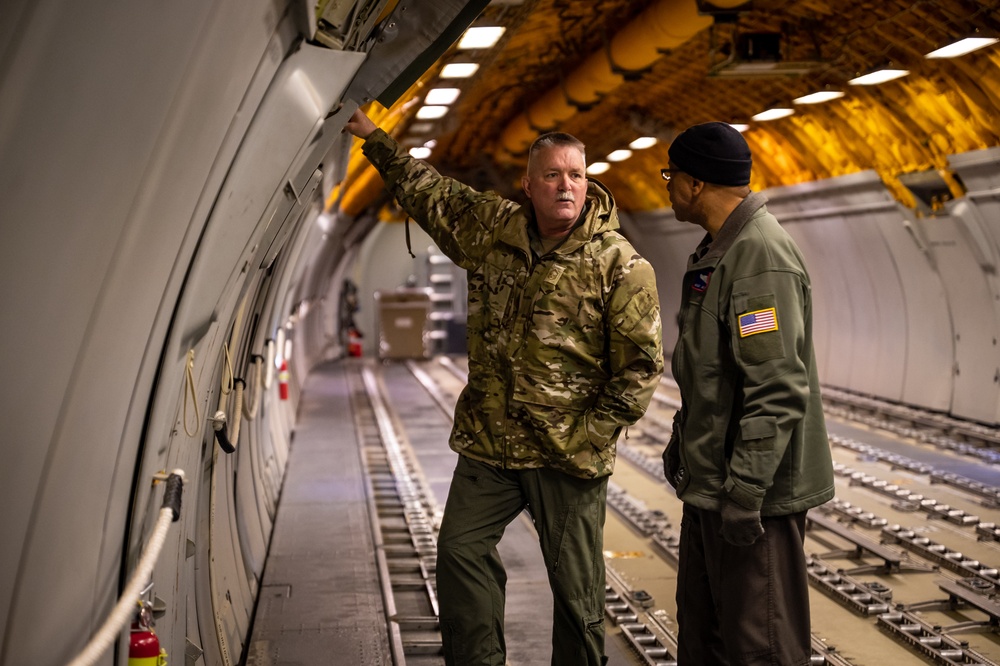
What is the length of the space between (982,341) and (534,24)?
6.26 m

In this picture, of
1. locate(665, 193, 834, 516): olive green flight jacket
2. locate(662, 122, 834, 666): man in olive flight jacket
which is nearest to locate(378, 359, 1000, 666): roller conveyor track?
locate(662, 122, 834, 666): man in olive flight jacket

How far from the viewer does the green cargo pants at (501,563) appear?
413cm

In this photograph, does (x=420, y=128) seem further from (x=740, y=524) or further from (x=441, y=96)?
(x=740, y=524)

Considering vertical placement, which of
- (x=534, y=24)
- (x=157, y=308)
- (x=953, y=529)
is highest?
(x=534, y=24)

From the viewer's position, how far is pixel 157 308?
8.43 feet

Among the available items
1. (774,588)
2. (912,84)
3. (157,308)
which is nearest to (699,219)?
(774,588)

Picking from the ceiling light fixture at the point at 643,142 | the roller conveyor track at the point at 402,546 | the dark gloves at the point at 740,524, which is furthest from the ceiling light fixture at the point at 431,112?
the dark gloves at the point at 740,524

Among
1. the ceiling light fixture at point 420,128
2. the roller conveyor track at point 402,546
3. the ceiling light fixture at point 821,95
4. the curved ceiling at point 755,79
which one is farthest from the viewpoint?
the ceiling light fixture at point 420,128

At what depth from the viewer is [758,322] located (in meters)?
3.64

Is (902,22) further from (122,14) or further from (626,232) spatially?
(626,232)

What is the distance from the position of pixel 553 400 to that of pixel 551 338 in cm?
23

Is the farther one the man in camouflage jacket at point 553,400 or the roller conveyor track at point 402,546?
the roller conveyor track at point 402,546

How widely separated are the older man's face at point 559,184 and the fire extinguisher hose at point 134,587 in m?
1.85

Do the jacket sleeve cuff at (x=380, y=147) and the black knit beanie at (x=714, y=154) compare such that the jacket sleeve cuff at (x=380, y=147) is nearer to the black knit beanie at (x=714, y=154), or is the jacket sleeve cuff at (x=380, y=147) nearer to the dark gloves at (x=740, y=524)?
the black knit beanie at (x=714, y=154)
